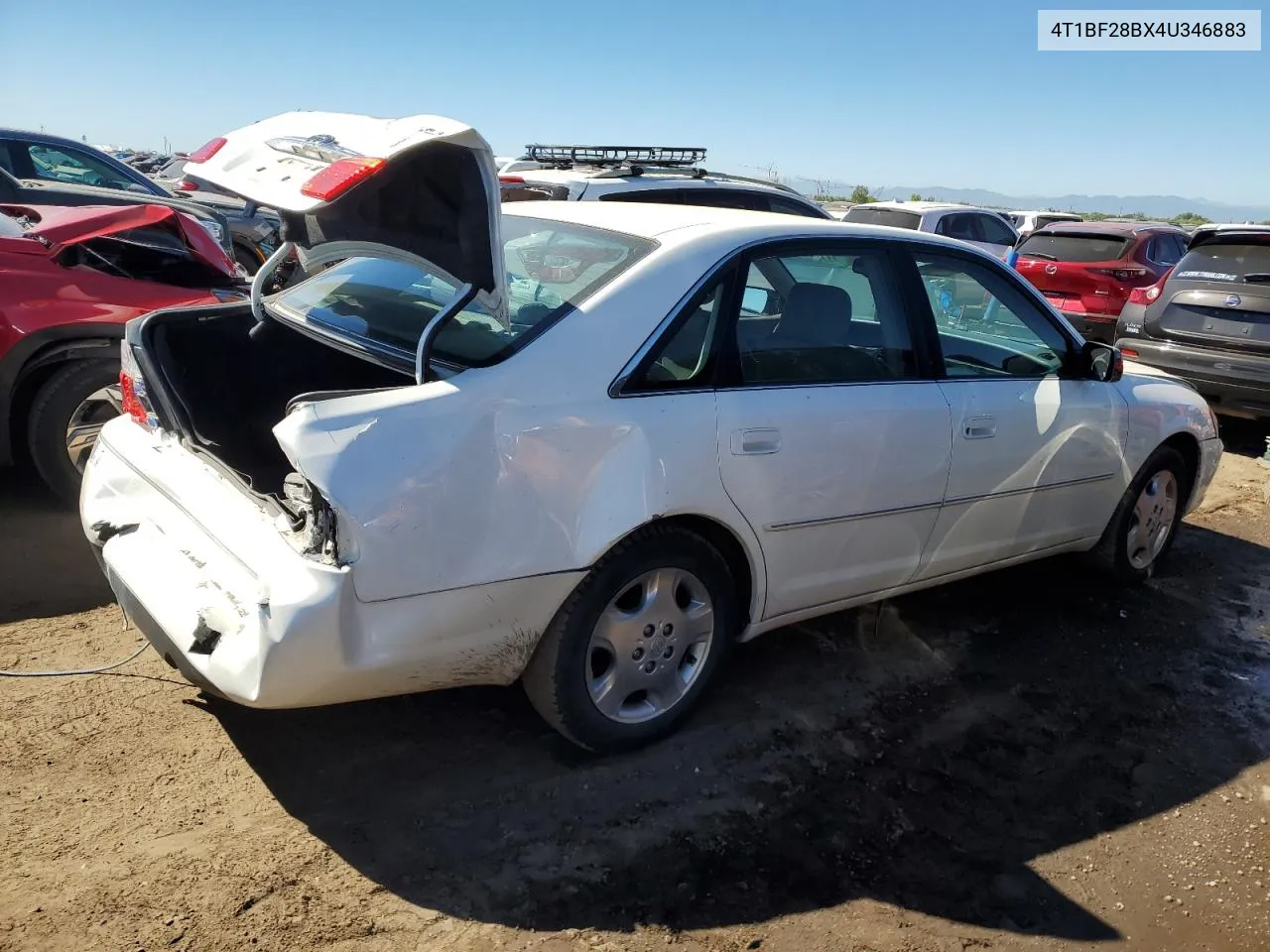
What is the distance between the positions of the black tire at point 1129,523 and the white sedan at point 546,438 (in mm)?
742

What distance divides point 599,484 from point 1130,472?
2998mm

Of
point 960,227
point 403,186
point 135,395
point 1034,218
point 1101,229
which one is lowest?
point 135,395

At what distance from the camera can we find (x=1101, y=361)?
4258 mm

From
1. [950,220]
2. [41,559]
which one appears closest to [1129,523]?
[41,559]

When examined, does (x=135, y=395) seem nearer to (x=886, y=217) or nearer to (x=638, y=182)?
(x=638, y=182)

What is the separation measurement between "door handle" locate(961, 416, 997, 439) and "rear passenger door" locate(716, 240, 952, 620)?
14 centimetres

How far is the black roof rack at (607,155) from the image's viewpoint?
1006cm

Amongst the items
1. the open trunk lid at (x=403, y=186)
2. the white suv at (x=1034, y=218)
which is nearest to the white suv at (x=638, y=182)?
the open trunk lid at (x=403, y=186)

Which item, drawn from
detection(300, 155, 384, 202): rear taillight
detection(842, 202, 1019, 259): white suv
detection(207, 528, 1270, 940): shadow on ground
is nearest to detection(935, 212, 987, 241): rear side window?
detection(842, 202, 1019, 259): white suv

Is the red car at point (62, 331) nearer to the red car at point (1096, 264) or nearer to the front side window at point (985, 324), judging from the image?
the front side window at point (985, 324)

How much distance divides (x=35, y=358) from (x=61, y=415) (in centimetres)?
28

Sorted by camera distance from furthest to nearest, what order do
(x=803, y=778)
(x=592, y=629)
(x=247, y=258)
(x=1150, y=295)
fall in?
(x=247, y=258)
(x=1150, y=295)
(x=803, y=778)
(x=592, y=629)

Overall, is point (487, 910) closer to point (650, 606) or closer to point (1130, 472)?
point (650, 606)

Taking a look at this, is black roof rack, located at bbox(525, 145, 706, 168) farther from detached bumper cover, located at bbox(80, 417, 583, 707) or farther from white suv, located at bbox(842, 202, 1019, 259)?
detached bumper cover, located at bbox(80, 417, 583, 707)
